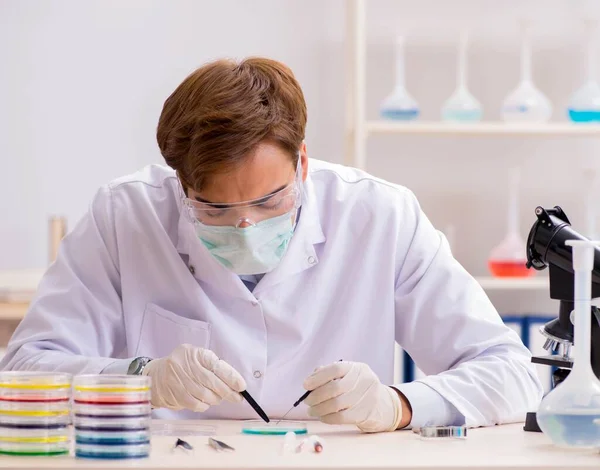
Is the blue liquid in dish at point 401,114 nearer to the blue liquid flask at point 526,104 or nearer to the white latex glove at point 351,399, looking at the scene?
the blue liquid flask at point 526,104

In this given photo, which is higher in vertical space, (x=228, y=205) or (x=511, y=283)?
(x=228, y=205)

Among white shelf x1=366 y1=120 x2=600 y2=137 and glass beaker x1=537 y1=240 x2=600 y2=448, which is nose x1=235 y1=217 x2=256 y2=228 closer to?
glass beaker x1=537 y1=240 x2=600 y2=448

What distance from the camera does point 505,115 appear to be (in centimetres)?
351

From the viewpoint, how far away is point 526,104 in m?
3.46

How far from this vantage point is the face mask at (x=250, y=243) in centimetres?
171

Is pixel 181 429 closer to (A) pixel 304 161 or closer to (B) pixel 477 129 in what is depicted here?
(A) pixel 304 161

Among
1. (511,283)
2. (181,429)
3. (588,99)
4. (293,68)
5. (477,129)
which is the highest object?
(293,68)

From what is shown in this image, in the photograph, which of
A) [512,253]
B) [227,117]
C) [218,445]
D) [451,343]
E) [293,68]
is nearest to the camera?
[218,445]

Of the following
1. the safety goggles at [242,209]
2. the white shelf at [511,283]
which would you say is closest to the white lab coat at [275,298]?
the safety goggles at [242,209]

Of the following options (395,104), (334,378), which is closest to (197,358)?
(334,378)

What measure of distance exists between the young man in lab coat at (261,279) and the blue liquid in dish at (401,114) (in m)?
1.48

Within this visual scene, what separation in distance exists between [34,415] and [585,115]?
→ 2.71 metres

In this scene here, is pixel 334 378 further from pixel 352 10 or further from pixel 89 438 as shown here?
pixel 352 10

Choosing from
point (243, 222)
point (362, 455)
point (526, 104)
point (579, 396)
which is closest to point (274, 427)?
point (362, 455)
